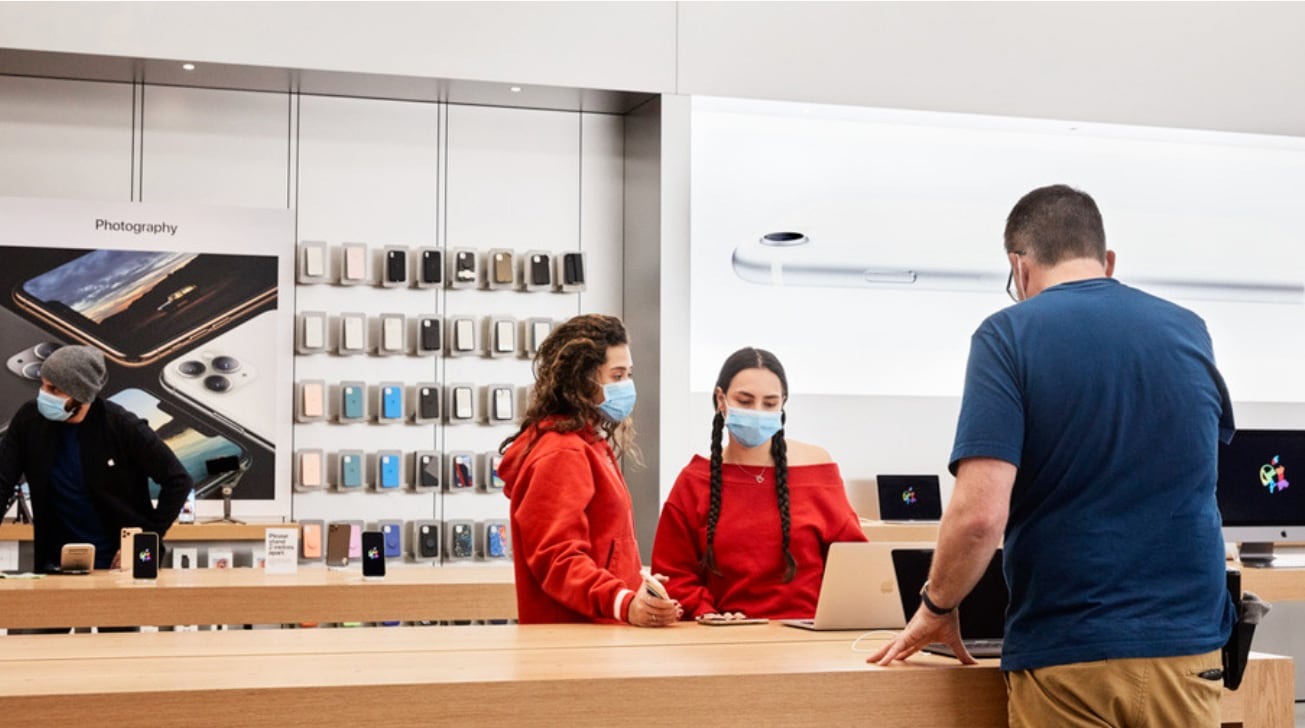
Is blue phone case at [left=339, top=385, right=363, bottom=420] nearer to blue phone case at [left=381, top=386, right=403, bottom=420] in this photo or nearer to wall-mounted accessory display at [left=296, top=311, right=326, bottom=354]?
blue phone case at [left=381, top=386, right=403, bottom=420]

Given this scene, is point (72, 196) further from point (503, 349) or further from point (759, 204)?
point (759, 204)

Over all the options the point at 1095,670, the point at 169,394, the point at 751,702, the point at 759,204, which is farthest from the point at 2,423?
the point at 1095,670

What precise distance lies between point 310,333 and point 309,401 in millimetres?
298

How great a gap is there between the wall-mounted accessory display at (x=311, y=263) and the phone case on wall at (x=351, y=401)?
0.49m

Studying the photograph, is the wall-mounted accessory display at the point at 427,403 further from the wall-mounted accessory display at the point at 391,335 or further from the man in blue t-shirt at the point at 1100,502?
the man in blue t-shirt at the point at 1100,502

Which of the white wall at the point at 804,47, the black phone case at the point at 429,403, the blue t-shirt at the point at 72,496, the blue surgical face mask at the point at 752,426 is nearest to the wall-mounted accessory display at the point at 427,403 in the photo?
the black phone case at the point at 429,403

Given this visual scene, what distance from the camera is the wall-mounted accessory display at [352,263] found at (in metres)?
6.32

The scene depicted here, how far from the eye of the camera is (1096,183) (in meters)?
7.21

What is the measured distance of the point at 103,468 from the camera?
5000mm

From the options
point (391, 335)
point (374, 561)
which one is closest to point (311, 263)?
point (391, 335)

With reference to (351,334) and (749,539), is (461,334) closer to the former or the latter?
(351,334)

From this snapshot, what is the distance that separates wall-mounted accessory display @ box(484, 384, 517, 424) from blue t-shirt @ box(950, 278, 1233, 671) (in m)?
4.51

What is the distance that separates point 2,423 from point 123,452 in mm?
1195

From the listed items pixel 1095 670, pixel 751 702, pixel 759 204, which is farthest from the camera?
pixel 759 204
